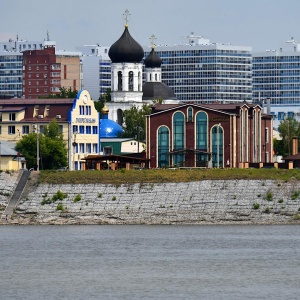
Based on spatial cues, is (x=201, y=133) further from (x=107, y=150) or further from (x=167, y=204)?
(x=167, y=204)

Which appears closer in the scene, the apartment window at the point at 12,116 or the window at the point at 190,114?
the window at the point at 190,114

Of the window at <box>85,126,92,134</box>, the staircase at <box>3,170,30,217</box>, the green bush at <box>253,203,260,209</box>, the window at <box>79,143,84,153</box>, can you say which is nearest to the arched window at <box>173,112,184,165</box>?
the window at <box>79,143,84,153</box>

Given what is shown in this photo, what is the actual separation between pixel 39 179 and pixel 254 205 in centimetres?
2045

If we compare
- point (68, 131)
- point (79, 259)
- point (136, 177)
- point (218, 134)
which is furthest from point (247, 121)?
point (79, 259)

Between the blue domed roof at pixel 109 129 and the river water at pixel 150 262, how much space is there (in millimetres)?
69306

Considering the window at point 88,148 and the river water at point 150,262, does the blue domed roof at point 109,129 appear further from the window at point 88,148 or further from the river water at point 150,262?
the river water at point 150,262

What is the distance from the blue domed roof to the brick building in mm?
29968

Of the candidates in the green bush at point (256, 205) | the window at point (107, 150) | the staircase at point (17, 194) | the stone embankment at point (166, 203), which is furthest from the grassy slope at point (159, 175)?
the window at point (107, 150)

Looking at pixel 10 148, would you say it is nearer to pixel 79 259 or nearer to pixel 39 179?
pixel 39 179

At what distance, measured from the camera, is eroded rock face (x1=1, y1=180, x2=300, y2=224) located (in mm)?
125688

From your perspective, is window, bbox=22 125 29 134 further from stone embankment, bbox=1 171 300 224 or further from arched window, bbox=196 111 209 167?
stone embankment, bbox=1 171 300 224

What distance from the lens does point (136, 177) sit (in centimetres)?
13375

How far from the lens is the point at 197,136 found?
15988cm

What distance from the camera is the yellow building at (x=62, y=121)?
171 m
